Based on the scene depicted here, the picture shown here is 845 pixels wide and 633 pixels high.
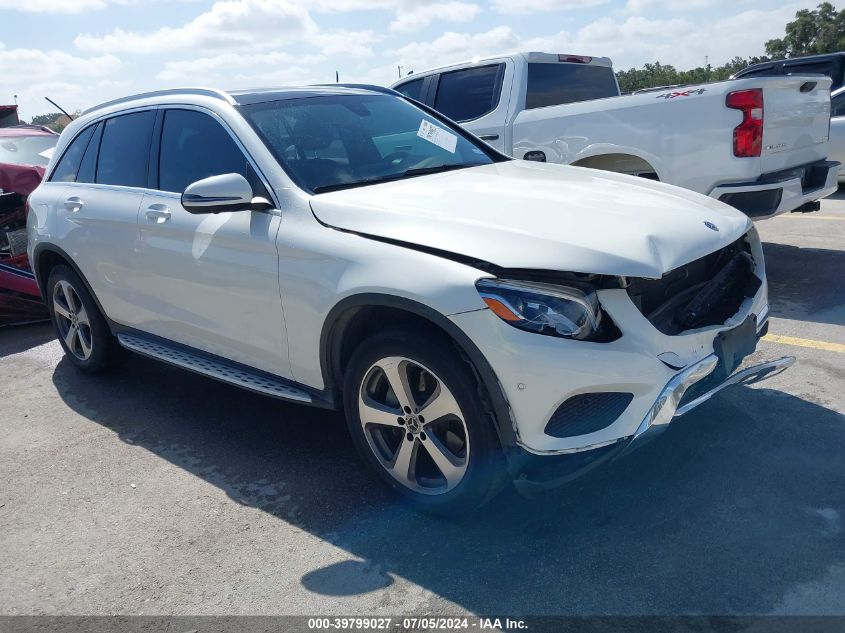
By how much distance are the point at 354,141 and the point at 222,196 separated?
87 centimetres

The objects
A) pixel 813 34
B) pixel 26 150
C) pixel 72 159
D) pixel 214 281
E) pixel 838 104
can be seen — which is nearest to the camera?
pixel 214 281

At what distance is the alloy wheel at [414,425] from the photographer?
9.99 feet

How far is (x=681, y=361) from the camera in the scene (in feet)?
9.39

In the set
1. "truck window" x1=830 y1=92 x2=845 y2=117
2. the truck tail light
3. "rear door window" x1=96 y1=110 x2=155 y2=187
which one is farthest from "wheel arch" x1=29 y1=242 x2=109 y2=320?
"truck window" x1=830 y1=92 x2=845 y2=117

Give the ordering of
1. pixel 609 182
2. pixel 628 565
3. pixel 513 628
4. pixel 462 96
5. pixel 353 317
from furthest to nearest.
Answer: pixel 462 96 → pixel 609 182 → pixel 353 317 → pixel 628 565 → pixel 513 628

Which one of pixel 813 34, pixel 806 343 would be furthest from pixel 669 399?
pixel 813 34

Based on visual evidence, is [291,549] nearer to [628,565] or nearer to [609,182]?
[628,565]

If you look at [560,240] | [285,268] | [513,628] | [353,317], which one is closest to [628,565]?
[513,628]

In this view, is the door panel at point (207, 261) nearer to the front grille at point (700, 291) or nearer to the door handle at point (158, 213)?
the door handle at point (158, 213)

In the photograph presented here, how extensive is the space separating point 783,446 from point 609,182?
1.50 meters

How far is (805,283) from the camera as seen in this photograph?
6312 mm

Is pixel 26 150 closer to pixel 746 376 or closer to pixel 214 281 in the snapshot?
pixel 214 281

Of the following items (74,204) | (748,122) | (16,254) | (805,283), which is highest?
(748,122)

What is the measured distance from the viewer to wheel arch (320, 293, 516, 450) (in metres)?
2.79
